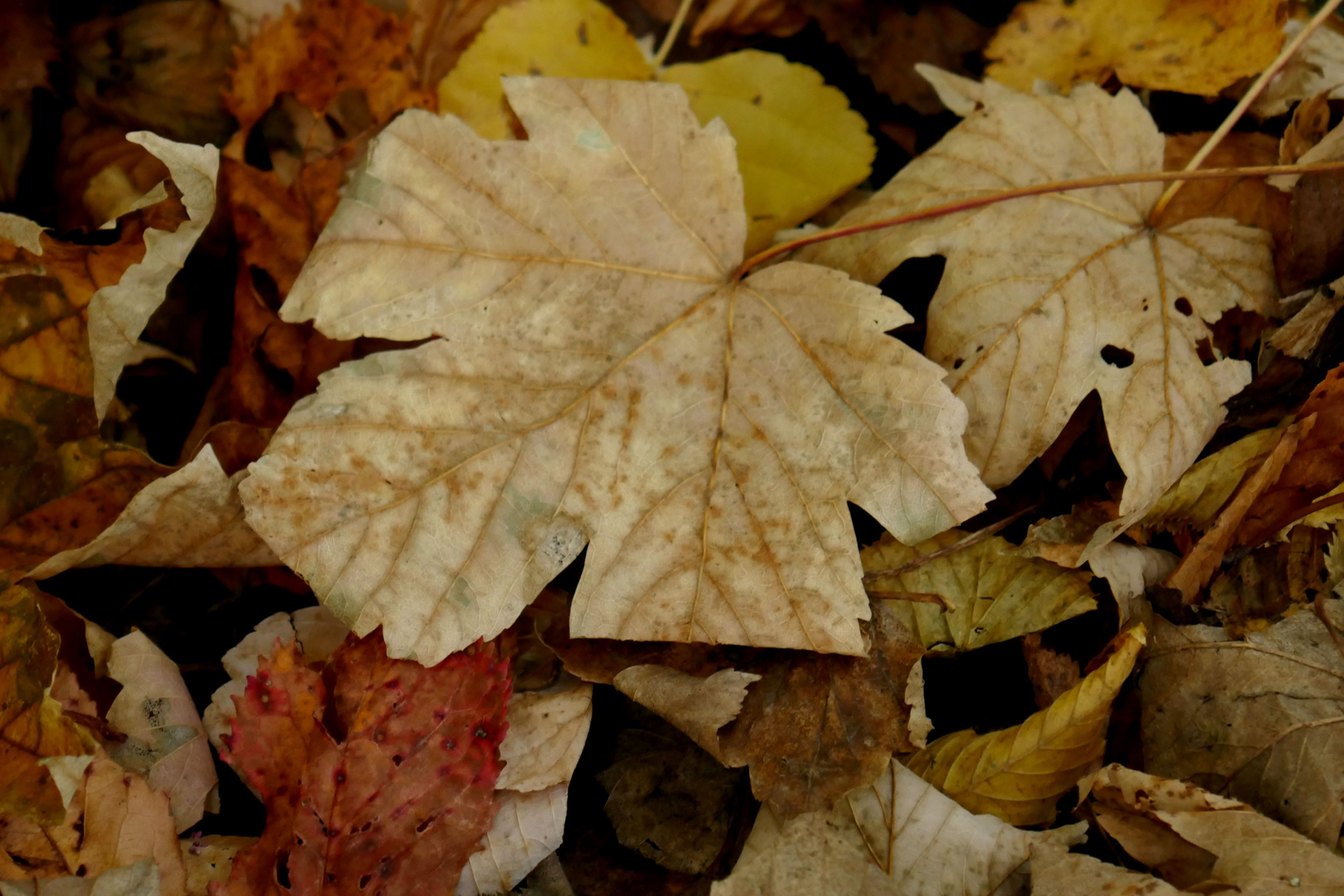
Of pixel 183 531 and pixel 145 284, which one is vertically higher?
pixel 145 284

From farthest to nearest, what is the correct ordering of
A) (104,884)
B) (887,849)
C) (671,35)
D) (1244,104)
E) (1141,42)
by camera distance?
(671,35) → (1141,42) → (1244,104) → (887,849) → (104,884)

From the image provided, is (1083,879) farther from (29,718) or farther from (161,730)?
(29,718)

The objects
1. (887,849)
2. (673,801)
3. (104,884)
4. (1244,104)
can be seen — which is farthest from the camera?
(1244,104)

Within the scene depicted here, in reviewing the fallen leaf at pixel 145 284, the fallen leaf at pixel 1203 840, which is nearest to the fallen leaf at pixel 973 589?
the fallen leaf at pixel 1203 840

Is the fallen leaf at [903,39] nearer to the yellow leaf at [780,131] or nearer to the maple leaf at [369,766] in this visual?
the yellow leaf at [780,131]

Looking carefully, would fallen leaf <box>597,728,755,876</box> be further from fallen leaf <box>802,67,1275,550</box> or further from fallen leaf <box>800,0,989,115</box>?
fallen leaf <box>800,0,989,115</box>

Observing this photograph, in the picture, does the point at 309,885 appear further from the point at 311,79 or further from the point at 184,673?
the point at 311,79

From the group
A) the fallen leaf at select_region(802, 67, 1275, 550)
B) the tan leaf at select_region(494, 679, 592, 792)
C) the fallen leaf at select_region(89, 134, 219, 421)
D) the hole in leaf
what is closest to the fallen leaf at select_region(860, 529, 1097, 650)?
the fallen leaf at select_region(802, 67, 1275, 550)

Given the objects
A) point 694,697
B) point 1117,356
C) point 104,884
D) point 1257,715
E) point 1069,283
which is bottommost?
point 104,884

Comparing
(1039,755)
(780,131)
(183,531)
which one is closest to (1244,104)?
(780,131)
